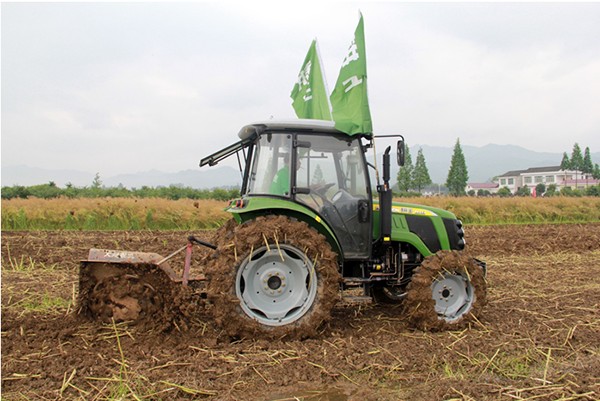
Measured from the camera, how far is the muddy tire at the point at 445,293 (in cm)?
543

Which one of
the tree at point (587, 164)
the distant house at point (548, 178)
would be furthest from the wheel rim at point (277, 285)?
the tree at point (587, 164)

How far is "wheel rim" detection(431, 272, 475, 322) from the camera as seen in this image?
5605mm

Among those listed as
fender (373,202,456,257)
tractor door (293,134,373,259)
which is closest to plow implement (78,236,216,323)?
tractor door (293,134,373,259)

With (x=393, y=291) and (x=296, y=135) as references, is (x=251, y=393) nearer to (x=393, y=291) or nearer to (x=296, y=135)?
(x=296, y=135)

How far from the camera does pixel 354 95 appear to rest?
220 inches

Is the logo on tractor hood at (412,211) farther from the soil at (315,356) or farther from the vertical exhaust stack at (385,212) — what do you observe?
the soil at (315,356)

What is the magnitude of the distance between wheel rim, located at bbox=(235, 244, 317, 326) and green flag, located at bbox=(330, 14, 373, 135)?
1505 millimetres

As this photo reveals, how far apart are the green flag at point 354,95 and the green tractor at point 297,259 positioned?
0.16 m

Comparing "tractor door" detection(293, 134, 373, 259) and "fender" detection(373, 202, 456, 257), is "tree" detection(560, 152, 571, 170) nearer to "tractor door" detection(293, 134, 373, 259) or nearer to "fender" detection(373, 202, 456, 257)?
"fender" detection(373, 202, 456, 257)

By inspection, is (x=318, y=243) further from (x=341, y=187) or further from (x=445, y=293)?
(x=445, y=293)

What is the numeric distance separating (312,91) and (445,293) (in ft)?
12.1

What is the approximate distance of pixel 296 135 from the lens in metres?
5.39

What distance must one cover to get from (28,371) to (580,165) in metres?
111

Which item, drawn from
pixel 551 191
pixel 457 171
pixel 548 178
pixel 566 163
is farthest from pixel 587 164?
pixel 551 191
